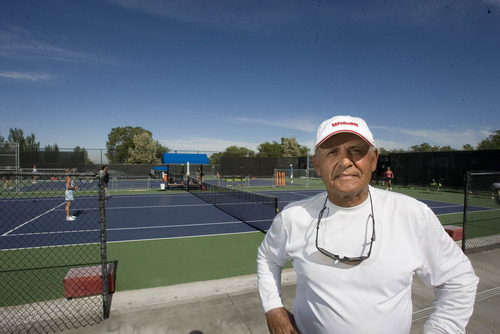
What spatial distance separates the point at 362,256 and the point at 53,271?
7071 millimetres

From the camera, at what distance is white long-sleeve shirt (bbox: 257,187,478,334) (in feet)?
4.73

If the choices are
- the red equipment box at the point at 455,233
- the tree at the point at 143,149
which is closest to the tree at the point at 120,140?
the tree at the point at 143,149

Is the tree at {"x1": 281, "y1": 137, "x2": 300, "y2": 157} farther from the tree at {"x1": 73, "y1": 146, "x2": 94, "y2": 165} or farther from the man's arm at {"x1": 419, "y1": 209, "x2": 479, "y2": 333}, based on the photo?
the man's arm at {"x1": 419, "y1": 209, "x2": 479, "y2": 333}

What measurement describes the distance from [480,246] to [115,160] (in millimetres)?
85464

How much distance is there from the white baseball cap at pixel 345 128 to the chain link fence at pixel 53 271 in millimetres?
3605

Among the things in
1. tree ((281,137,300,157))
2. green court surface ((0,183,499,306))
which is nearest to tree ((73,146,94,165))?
green court surface ((0,183,499,306))

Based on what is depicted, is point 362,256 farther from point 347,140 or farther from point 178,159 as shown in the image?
point 178,159

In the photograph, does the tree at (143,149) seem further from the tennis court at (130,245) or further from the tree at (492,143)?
the tree at (492,143)

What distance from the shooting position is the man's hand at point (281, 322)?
1.65 m

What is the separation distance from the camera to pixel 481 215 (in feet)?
43.5

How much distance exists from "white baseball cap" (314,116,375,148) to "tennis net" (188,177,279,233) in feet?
20.3

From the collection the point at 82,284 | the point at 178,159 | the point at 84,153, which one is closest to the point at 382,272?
the point at 82,284

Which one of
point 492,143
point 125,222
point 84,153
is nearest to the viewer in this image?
point 125,222

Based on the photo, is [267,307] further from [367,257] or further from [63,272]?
[63,272]
